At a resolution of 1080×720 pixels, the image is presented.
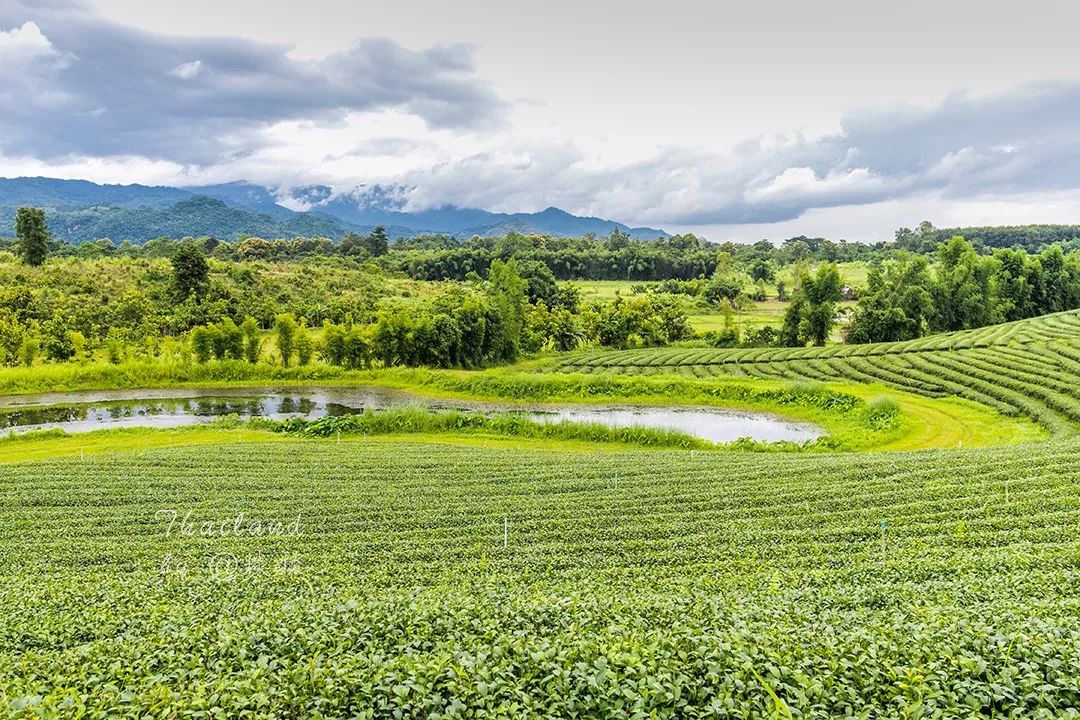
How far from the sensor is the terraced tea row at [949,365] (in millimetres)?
41688

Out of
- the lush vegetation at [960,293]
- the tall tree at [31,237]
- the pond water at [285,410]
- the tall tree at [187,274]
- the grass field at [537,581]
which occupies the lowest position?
the pond water at [285,410]

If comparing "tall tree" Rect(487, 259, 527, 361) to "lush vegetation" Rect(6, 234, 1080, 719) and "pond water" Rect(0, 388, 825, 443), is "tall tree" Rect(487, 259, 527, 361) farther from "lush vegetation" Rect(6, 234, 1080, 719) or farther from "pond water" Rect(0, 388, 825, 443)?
"lush vegetation" Rect(6, 234, 1080, 719)

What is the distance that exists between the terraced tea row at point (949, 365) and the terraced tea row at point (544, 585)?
2035cm

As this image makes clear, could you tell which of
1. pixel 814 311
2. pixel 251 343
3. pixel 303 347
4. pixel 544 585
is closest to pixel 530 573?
pixel 544 585

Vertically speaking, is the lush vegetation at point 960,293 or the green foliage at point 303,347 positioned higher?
the lush vegetation at point 960,293

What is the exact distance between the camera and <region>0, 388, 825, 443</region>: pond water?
45281mm

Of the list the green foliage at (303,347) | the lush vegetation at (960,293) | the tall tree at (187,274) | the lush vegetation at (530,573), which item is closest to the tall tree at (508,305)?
the green foliage at (303,347)

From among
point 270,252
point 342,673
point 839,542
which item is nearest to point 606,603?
point 342,673

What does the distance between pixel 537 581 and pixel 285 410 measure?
43.5 meters

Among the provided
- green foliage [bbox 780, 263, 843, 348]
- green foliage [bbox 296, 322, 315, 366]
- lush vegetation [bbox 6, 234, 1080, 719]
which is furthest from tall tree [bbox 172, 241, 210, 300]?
green foliage [bbox 780, 263, 843, 348]

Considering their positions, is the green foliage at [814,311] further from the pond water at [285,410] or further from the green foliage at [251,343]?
the green foliage at [251,343]

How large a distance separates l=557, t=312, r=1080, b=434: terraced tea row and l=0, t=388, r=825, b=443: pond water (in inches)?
491

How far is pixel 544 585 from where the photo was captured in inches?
549

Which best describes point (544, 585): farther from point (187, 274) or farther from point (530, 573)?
point (187, 274)
